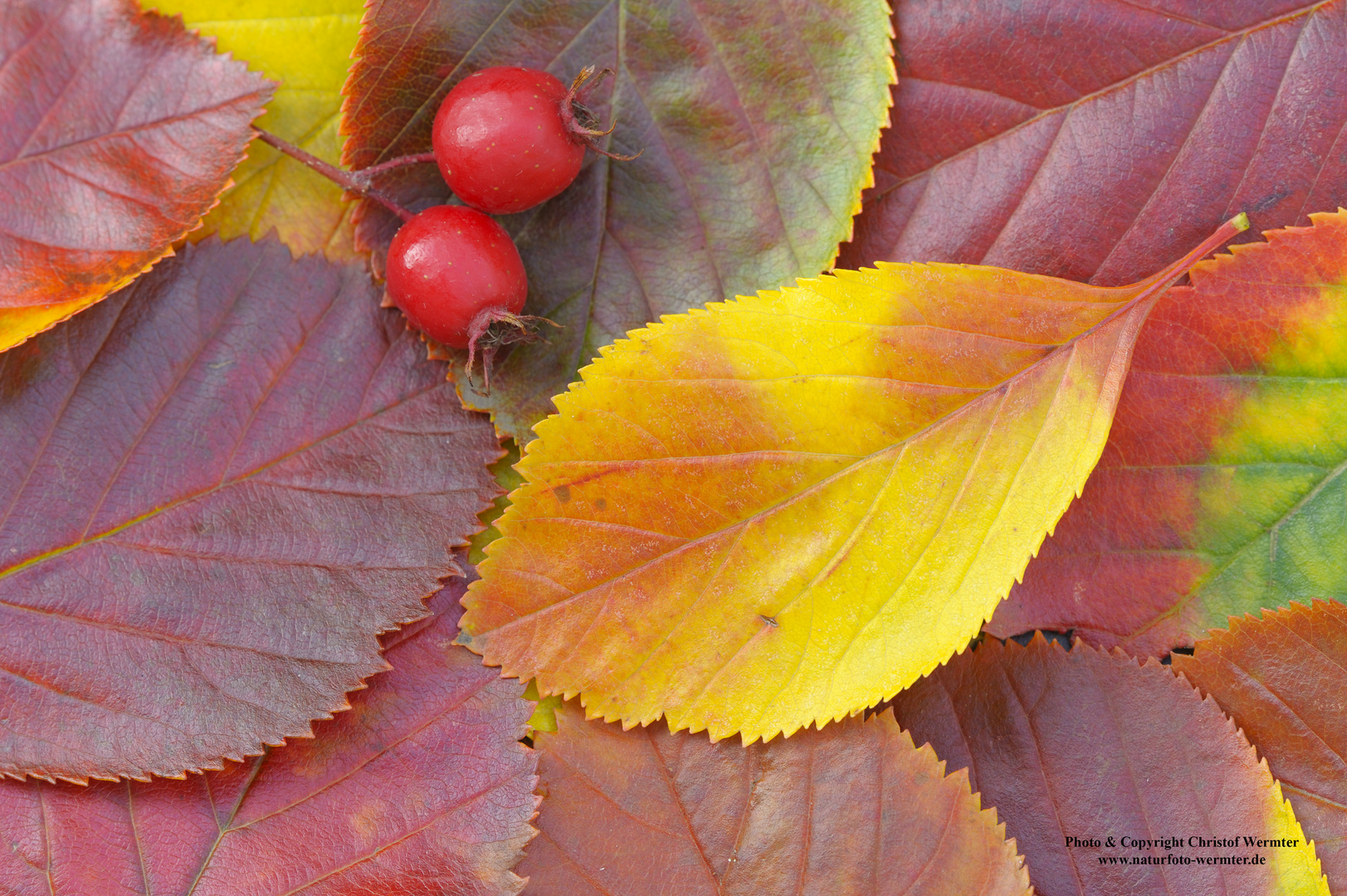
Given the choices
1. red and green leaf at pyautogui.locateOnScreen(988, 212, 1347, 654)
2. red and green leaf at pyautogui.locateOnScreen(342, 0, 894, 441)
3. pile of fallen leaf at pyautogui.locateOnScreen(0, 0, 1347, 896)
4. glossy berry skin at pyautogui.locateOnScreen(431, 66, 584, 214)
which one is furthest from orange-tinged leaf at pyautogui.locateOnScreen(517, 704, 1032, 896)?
glossy berry skin at pyautogui.locateOnScreen(431, 66, 584, 214)

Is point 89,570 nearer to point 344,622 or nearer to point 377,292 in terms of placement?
point 344,622

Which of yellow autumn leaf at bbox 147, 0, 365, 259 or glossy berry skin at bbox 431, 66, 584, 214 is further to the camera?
yellow autumn leaf at bbox 147, 0, 365, 259

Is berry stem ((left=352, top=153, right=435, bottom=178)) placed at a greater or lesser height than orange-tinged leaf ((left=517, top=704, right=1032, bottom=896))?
greater

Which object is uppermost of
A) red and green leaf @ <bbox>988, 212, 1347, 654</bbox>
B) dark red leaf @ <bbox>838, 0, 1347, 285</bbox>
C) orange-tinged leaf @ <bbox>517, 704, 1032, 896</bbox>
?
dark red leaf @ <bbox>838, 0, 1347, 285</bbox>

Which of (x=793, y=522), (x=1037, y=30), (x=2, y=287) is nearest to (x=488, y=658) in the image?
(x=793, y=522)

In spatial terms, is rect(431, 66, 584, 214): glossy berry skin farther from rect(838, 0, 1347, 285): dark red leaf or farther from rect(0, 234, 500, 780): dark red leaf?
rect(838, 0, 1347, 285): dark red leaf

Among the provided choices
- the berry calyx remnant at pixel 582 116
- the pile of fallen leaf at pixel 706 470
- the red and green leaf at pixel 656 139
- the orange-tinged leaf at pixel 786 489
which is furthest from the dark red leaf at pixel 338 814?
the berry calyx remnant at pixel 582 116
